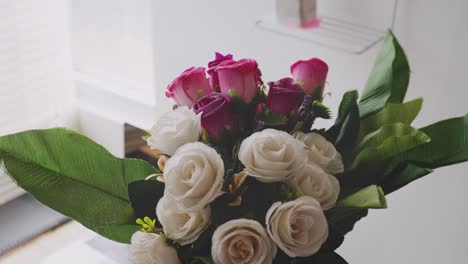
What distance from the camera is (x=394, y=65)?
792 millimetres

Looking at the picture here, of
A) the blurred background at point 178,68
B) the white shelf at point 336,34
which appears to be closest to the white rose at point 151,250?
the blurred background at point 178,68

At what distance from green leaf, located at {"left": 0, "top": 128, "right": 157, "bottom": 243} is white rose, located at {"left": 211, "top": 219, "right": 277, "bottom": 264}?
149mm

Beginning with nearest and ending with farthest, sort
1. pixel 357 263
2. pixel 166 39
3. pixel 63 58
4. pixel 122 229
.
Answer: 1. pixel 122 229
2. pixel 357 263
3. pixel 166 39
4. pixel 63 58

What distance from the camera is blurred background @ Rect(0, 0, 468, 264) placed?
128 centimetres

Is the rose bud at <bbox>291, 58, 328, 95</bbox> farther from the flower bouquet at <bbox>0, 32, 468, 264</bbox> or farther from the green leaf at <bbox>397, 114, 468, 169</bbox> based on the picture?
the green leaf at <bbox>397, 114, 468, 169</bbox>

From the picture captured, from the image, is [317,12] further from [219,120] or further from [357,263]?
[219,120]

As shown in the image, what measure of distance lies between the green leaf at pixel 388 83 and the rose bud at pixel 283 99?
0.12 m

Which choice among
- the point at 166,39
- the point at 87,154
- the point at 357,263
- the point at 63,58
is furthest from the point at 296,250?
the point at 63,58

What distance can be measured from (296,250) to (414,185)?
857 millimetres

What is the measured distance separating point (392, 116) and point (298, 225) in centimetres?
21

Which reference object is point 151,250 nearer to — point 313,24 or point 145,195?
point 145,195

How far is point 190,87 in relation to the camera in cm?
73

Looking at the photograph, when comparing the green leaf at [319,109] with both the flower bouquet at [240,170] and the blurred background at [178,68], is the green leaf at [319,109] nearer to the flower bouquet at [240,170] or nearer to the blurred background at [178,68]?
A: the flower bouquet at [240,170]

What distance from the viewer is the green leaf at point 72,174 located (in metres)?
0.70
